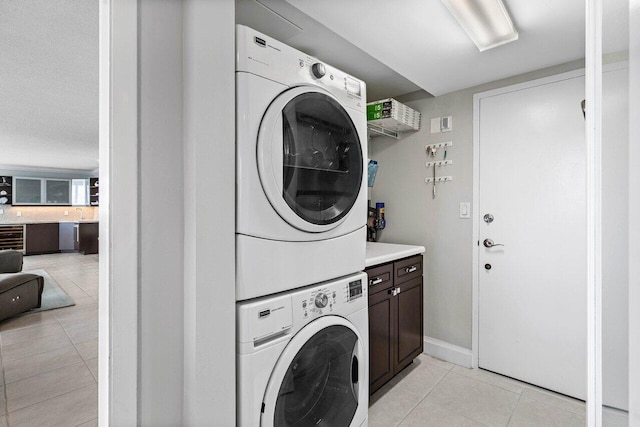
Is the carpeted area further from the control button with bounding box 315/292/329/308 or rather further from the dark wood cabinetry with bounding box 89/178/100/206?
the dark wood cabinetry with bounding box 89/178/100/206

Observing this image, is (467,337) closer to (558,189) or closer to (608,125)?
(558,189)

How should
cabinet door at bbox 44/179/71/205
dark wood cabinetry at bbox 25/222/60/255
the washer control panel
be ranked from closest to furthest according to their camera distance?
the washer control panel → dark wood cabinetry at bbox 25/222/60/255 → cabinet door at bbox 44/179/71/205

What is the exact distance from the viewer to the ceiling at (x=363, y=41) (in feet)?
5.15

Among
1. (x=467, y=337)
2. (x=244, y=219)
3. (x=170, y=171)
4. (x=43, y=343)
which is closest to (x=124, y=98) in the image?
(x=170, y=171)

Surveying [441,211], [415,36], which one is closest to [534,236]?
[441,211]

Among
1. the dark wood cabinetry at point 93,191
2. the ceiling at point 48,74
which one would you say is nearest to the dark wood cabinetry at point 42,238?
the dark wood cabinetry at point 93,191

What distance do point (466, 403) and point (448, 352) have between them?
59 cm

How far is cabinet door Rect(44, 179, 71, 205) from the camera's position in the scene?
8641 mm

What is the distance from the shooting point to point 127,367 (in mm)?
997

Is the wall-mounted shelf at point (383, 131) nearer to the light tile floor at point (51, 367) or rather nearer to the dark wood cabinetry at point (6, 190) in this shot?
the light tile floor at point (51, 367)

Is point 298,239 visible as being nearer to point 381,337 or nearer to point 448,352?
point 381,337

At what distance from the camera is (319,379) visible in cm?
139

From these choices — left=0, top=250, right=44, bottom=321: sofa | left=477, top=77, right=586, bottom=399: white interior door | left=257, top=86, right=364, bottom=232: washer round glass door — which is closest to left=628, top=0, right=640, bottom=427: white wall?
Answer: left=257, top=86, right=364, bottom=232: washer round glass door

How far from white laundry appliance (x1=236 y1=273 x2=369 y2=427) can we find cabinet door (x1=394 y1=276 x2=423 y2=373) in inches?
25.0
